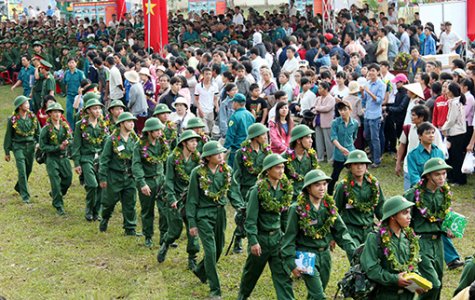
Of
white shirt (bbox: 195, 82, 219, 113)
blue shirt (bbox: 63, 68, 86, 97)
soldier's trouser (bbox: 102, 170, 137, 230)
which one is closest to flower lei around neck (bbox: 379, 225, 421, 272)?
soldier's trouser (bbox: 102, 170, 137, 230)

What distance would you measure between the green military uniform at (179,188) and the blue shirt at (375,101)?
5.49 metres

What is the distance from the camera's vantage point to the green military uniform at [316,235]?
810 centimetres

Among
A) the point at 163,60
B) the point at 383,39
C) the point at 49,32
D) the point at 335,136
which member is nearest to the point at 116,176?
the point at 335,136

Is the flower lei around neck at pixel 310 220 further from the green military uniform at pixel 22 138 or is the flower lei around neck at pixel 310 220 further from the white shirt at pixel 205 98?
the white shirt at pixel 205 98

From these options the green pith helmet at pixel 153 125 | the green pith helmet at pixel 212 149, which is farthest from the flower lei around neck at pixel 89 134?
the green pith helmet at pixel 212 149

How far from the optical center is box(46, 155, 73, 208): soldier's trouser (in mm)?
13562

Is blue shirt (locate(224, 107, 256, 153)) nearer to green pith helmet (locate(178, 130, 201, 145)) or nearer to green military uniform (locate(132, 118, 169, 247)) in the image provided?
green military uniform (locate(132, 118, 169, 247))

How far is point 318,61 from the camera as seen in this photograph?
1909cm

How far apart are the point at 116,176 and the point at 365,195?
4648 millimetres

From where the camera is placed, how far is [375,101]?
15094mm

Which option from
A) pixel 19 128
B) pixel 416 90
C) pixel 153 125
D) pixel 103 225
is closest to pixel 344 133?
pixel 416 90

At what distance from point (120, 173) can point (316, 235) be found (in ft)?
15.9

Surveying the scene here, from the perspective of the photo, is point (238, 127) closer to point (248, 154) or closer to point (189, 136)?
point (248, 154)

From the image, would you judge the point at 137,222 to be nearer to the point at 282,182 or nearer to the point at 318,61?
the point at 282,182
